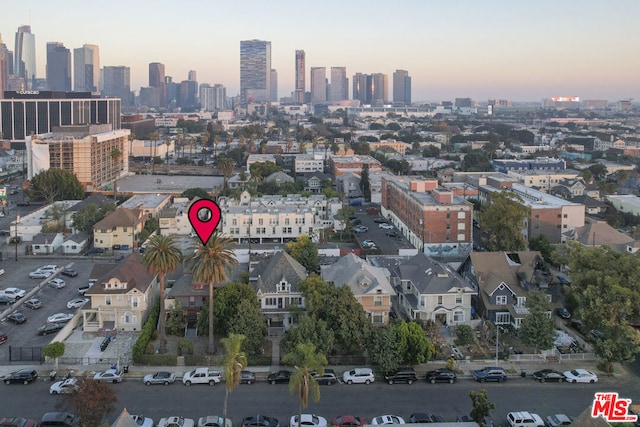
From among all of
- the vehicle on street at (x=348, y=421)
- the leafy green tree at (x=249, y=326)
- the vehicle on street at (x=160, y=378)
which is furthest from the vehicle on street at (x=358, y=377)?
the vehicle on street at (x=160, y=378)

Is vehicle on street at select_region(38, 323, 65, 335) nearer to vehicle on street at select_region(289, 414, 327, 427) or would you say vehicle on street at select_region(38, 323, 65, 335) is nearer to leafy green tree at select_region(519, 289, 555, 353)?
vehicle on street at select_region(289, 414, 327, 427)

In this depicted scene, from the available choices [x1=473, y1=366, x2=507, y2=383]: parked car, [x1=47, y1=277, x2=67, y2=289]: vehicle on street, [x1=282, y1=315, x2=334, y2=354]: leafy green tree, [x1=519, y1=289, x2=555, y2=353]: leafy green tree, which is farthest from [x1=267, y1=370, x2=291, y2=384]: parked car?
[x1=47, y1=277, x2=67, y2=289]: vehicle on street

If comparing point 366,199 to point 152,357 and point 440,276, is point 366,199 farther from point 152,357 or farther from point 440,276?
point 152,357

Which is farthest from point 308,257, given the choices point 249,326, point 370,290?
point 249,326

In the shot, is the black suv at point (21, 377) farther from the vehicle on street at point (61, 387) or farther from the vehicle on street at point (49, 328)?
the vehicle on street at point (49, 328)

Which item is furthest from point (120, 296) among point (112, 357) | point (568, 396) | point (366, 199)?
point (366, 199)

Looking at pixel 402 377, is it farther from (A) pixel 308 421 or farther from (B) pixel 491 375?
(A) pixel 308 421
